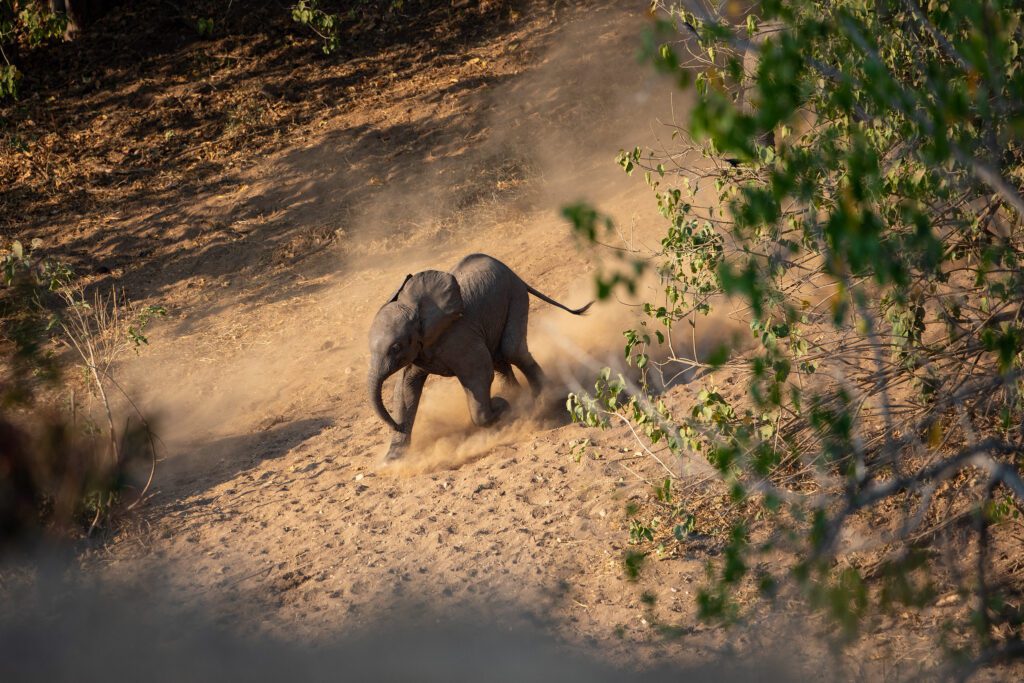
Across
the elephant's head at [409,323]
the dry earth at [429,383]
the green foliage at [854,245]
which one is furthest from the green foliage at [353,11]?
the green foliage at [854,245]

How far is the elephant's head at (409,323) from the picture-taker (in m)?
7.16

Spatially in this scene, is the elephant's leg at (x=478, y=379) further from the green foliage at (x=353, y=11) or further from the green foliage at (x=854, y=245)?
the green foliage at (x=353, y=11)

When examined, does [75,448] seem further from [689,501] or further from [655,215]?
[655,215]

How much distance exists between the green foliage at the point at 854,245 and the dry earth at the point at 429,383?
0.79 metres

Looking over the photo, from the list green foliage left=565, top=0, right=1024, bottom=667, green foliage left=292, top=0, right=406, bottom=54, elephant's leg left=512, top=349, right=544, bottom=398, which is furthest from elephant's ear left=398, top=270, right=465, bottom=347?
green foliage left=292, top=0, right=406, bottom=54

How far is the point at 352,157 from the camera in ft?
48.5

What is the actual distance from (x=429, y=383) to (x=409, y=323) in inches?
86.2

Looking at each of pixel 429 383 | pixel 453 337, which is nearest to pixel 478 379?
pixel 453 337

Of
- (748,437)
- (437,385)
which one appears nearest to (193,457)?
(437,385)

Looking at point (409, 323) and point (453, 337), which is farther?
point (453, 337)

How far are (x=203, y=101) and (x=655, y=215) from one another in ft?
26.2

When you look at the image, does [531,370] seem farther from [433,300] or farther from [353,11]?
[353,11]

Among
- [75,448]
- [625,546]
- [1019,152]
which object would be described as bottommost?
[625,546]

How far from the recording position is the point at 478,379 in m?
7.73
